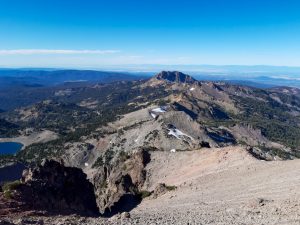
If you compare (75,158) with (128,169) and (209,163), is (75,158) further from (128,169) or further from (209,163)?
(209,163)

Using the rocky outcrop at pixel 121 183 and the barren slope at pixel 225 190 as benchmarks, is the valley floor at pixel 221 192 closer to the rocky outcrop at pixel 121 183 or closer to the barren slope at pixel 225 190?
the barren slope at pixel 225 190

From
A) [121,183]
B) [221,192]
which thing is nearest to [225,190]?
[221,192]

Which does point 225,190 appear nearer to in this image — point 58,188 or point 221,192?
point 221,192

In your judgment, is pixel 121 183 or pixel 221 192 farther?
pixel 121 183

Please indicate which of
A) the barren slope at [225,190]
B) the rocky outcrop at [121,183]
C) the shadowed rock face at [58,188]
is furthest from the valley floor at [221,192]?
the shadowed rock face at [58,188]

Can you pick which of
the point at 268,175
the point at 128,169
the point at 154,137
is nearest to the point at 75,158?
the point at 154,137

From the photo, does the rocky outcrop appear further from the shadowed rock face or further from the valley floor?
the shadowed rock face

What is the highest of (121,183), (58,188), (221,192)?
(221,192)
